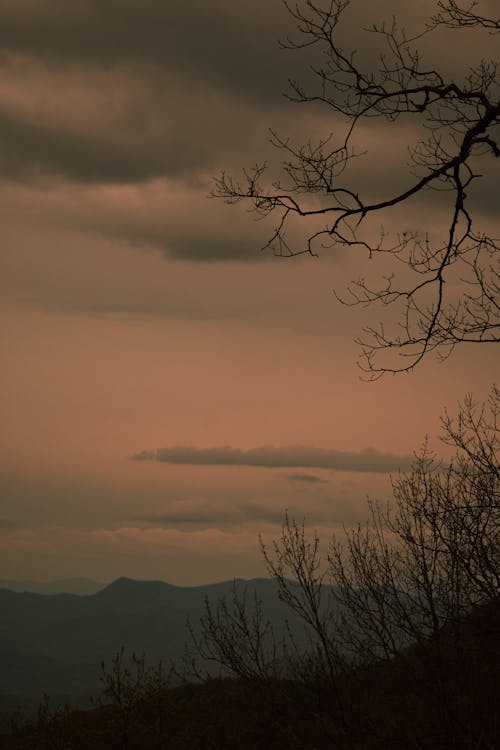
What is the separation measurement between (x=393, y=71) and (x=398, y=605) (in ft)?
31.6

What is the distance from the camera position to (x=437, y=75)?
8977 millimetres

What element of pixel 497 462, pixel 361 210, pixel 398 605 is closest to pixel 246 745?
pixel 398 605

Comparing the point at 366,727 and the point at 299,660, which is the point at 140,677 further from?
the point at 366,727

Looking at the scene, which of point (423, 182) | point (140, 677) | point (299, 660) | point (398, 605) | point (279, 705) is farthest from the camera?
point (140, 677)

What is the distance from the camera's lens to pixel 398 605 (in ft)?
50.4

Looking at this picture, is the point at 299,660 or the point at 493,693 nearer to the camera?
the point at 493,693

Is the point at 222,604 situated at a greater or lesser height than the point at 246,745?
greater

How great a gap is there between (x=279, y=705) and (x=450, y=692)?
5573mm

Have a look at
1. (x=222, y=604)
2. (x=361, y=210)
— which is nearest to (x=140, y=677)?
(x=222, y=604)

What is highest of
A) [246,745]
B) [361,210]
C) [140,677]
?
[361,210]

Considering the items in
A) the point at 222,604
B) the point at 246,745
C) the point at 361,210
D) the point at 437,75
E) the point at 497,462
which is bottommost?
the point at 246,745

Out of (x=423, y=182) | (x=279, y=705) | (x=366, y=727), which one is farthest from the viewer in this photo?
(x=279, y=705)

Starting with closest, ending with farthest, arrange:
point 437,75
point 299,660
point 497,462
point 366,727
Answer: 1. point 437,75
2. point 497,462
3. point 366,727
4. point 299,660

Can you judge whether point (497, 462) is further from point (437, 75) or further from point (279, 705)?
point (279, 705)
